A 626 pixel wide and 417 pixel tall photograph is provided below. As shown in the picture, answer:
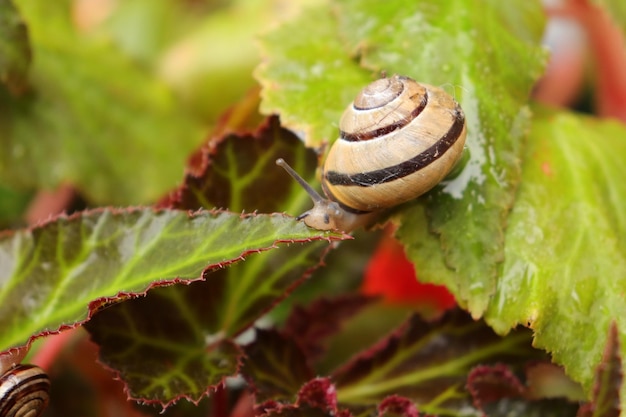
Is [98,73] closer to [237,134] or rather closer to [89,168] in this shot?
[89,168]

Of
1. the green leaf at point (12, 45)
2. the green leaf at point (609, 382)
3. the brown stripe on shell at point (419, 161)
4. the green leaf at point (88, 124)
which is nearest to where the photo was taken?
the green leaf at point (609, 382)

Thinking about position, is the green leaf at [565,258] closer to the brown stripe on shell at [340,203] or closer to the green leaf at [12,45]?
the brown stripe on shell at [340,203]

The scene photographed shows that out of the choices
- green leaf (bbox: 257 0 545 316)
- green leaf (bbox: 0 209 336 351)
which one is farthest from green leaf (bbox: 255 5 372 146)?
green leaf (bbox: 0 209 336 351)

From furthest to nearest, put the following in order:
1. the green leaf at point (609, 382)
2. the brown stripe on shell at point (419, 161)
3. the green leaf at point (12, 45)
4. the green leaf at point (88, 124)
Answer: the green leaf at point (88, 124) → the green leaf at point (12, 45) → the brown stripe on shell at point (419, 161) → the green leaf at point (609, 382)

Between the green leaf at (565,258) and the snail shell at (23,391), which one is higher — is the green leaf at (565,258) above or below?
below

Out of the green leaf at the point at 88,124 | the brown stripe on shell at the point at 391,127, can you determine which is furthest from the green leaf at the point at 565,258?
the green leaf at the point at 88,124

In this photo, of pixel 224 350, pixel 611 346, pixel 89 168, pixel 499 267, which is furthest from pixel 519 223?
pixel 89 168
